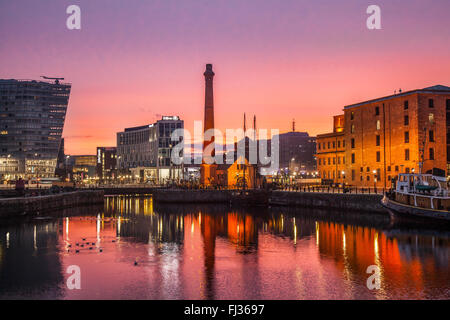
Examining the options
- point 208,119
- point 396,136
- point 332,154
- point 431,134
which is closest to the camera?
point 431,134

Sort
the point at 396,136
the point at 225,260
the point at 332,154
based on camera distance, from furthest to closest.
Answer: the point at 332,154 < the point at 396,136 < the point at 225,260

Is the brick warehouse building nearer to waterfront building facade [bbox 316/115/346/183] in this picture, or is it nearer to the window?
the window

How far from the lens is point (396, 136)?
79.2 m

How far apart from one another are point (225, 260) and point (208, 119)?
7477cm

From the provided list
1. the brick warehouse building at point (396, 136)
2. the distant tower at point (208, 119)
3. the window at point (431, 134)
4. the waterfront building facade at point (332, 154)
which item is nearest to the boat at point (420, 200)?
the brick warehouse building at point (396, 136)

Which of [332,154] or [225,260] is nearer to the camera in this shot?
[225,260]

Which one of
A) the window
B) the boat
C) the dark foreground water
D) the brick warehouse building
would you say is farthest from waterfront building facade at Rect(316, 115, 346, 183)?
the dark foreground water

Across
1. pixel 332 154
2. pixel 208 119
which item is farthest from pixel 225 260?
pixel 332 154

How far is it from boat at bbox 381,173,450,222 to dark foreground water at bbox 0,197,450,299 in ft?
7.99

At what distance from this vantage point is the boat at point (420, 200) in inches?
1911

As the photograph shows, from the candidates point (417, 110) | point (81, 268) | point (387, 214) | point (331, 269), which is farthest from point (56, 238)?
point (417, 110)

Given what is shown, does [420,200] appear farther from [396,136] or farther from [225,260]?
[396,136]

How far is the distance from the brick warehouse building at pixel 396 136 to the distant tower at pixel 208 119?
30528 mm
